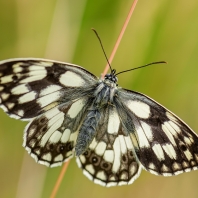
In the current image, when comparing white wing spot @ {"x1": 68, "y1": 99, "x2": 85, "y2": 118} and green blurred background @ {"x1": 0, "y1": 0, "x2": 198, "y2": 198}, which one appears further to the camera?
green blurred background @ {"x1": 0, "y1": 0, "x2": 198, "y2": 198}

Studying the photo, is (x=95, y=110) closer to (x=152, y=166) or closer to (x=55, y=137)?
(x=55, y=137)

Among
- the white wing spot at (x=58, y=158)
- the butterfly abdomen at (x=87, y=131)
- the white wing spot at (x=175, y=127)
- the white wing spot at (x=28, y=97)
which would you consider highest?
the white wing spot at (x=175, y=127)

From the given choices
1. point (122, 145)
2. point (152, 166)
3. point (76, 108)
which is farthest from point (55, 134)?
point (152, 166)

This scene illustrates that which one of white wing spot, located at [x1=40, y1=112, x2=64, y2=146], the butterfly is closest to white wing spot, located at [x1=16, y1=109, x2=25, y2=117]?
the butterfly

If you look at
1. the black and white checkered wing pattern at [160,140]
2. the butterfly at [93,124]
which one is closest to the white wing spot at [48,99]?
the butterfly at [93,124]

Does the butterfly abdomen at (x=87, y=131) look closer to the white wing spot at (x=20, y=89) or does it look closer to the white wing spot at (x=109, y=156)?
the white wing spot at (x=109, y=156)

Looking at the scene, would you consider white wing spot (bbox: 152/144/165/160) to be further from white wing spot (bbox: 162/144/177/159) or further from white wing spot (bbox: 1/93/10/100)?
white wing spot (bbox: 1/93/10/100)
